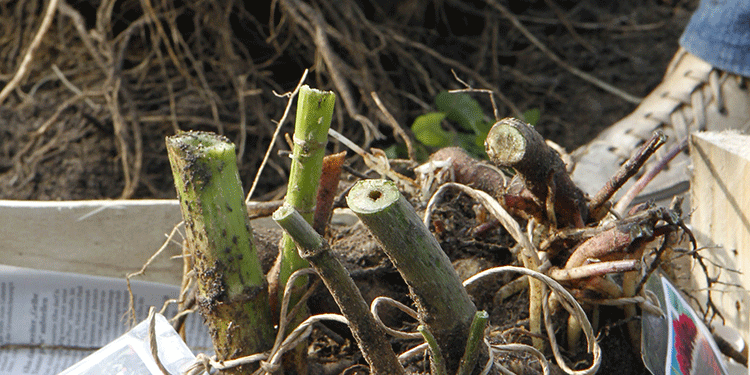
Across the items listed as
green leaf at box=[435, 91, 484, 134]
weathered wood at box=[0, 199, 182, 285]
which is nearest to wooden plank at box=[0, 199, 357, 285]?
weathered wood at box=[0, 199, 182, 285]

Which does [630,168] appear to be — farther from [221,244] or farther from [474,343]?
[221,244]

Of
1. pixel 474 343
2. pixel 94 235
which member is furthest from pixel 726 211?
pixel 94 235

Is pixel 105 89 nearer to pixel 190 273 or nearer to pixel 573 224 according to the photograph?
pixel 190 273

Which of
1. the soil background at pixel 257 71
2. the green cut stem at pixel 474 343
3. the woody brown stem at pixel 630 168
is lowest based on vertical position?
→ the green cut stem at pixel 474 343

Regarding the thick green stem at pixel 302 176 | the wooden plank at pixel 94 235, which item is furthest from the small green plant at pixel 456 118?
the thick green stem at pixel 302 176

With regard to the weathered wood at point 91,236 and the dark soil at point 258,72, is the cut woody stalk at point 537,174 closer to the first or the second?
the weathered wood at point 91,236

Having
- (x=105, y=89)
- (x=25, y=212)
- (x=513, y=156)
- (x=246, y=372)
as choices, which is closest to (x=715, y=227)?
(x=513, y=156)
